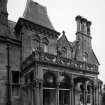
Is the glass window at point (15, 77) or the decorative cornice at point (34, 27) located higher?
the decorative cornice at point (34, 27)

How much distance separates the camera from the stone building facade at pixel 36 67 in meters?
12.7

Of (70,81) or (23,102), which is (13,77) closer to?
(23,102)

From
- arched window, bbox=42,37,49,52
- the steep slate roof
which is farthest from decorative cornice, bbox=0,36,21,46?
the steep slate roof

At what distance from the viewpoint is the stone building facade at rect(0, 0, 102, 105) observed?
12.7m

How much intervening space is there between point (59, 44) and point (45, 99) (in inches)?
294

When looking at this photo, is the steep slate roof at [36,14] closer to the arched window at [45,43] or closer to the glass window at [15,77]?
the arched window at [45,43]

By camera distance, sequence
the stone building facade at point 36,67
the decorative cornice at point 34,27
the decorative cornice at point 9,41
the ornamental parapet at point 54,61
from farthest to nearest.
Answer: the decorative cornice at point 34,27
the decorative cornice at point 9,41
the stone building facade at point 36,67
the ornamental parapet at point 54,61

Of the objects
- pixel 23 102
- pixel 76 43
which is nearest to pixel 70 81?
pixel 23 102

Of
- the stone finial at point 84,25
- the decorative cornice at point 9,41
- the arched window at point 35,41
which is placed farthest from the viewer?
the stone finial at point 84,25

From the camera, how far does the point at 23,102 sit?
1490cm

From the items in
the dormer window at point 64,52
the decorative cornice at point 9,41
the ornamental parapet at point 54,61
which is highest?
the decorative cornice at point 9,41

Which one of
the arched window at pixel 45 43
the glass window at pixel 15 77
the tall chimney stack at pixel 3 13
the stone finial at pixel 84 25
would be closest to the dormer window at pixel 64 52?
the arched window at pixel 45 43

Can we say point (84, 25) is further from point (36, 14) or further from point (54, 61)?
point (54, 61)

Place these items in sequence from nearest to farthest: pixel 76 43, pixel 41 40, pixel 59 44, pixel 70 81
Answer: pixel 70 81
pixel 41 40
pixel 59 44
pixel 76 43
